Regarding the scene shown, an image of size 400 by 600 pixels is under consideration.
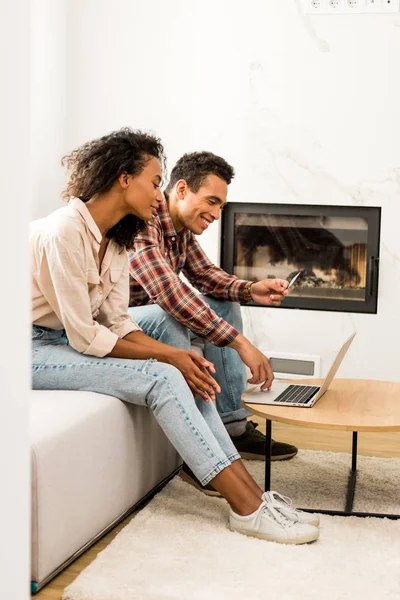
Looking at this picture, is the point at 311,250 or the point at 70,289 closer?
the point at 70,289

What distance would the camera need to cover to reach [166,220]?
282 cm

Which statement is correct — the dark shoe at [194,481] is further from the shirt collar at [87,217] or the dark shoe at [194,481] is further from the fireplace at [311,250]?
the fireplace at [311,250]

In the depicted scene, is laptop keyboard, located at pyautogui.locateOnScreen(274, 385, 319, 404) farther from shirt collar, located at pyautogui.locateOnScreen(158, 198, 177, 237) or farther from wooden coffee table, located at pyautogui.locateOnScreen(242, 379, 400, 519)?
shirt collar, located at pyautogui.locateOnScreen(158, 198, 177, 237)

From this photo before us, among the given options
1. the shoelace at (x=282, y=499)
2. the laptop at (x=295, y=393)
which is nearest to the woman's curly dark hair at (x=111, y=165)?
the laptop at (x=295, y=393)

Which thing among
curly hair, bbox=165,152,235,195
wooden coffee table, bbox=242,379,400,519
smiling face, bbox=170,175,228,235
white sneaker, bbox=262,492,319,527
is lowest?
white sneaker, bbox=262,492,319,527

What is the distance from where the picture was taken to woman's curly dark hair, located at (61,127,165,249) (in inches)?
90.6

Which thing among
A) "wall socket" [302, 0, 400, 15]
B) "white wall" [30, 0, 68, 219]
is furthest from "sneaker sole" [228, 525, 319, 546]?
"wall socket" [302, 0, 400, 15]

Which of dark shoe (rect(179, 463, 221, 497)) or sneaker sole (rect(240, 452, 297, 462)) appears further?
sneaker sole (rect(240, 452, 297, 462))

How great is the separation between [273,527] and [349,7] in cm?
273

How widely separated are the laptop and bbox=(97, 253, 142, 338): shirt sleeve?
1.31ft

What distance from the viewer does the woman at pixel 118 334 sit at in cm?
207

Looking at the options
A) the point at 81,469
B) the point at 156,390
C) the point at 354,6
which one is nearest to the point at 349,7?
the point at 354,6

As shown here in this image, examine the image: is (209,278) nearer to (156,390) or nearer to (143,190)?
(143,190)

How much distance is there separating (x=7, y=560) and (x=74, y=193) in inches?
70.3
